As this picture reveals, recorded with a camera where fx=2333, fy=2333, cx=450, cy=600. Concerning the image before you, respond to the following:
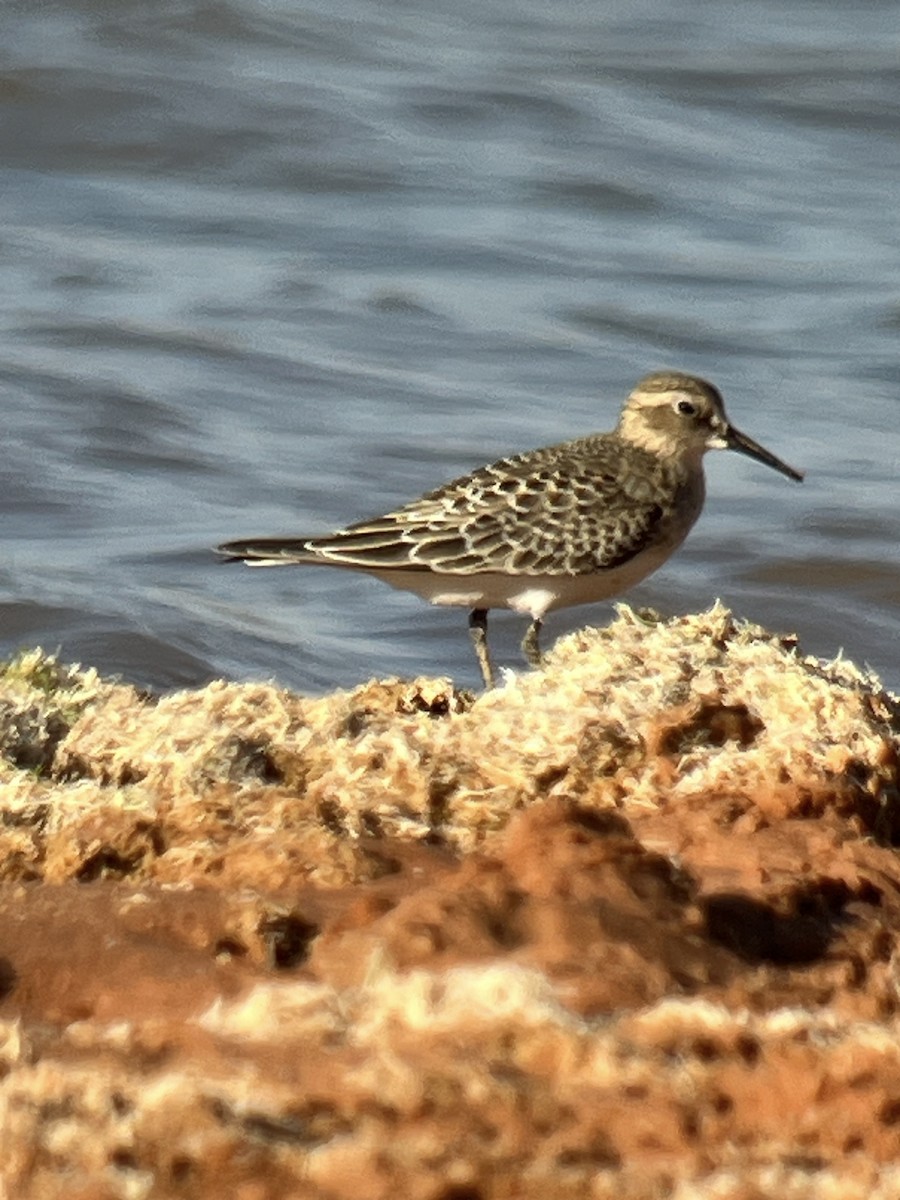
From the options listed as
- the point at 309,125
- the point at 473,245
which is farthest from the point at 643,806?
the point at 309,125

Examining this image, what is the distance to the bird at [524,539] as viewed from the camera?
27.8 ft

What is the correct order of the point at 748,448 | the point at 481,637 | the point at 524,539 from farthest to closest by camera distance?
the point at 748,448 < the point at 524,539 < the point at 481,637

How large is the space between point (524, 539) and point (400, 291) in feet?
24.2

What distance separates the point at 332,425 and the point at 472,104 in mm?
6765

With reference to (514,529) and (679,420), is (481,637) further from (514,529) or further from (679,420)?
(679,420)

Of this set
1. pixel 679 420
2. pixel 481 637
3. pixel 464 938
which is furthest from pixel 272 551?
pixel 464 938

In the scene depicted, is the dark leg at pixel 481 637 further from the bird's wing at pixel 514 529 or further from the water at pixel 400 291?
the water at pixel 400 291

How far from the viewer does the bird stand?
8469 millimetres

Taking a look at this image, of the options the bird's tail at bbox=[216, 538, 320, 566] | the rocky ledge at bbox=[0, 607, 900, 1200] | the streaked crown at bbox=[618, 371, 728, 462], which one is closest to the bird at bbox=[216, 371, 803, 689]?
the bird's tail at bbox=[216, 538, 320, 566]

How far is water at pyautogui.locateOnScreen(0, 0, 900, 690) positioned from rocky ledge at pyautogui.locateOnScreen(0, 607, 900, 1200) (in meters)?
5.21

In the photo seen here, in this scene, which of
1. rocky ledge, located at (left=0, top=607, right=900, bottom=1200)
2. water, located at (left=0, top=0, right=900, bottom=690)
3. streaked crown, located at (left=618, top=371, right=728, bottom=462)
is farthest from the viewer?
water, located at (left=0, top=0, right=900, bottom=690)

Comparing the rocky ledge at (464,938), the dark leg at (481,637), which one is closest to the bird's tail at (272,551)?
the dark leg at (481,637)

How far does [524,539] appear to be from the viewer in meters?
8.54

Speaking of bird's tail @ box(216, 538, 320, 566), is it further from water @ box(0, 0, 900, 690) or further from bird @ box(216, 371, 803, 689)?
water @ box(0, 0, 900, 690)
